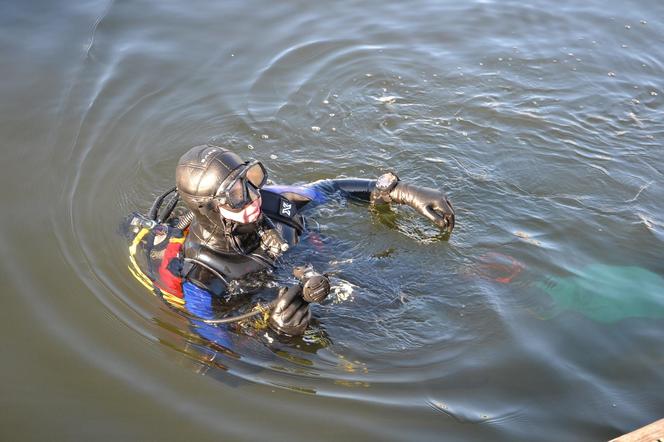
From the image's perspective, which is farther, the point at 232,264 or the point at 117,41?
the point at 117,41

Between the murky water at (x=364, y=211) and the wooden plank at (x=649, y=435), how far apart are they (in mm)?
527

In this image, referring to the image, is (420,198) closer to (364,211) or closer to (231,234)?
(364,211)

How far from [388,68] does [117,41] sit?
332 cm

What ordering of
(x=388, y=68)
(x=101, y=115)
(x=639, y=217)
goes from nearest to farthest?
(x=639, y=217) → (x=101, y=115) → (x=388, y=68)

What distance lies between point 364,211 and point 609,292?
2044mm

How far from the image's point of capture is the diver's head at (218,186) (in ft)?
14.2

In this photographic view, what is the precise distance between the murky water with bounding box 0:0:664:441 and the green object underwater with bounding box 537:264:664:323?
0.06ft

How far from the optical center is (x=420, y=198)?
5.19 meters

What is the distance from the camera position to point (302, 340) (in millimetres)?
4703

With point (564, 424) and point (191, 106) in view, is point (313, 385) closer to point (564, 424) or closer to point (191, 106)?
point (564, 424)

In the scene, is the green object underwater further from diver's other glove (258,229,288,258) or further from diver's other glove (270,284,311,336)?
diver's other glove (258,229,288,258)

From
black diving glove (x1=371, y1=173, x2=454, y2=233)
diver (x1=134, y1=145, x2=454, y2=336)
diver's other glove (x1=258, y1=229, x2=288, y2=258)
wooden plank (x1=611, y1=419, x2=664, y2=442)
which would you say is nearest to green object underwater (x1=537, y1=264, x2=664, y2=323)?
black diving glove (x1=371, y1=173, x2=454, y2=233)

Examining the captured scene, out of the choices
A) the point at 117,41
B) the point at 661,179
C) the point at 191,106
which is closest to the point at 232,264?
the point at 191,106

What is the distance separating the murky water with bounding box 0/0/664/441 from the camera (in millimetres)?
4223
